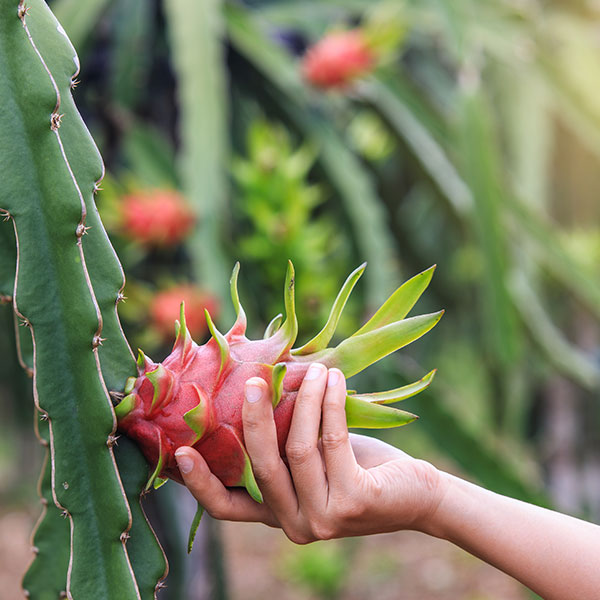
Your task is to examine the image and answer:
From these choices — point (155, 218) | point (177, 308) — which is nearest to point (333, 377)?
point (177, 308)

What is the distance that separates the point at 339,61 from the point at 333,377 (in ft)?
3.56

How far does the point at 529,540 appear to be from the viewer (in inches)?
23.0

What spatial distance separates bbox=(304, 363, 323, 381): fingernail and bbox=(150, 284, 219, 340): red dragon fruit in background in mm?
681

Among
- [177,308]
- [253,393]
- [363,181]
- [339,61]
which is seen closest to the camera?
[253,393]

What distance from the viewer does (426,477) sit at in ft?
1.94

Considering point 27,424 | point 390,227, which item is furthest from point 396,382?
point 27,424

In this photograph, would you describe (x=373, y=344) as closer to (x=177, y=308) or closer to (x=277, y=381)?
(x=277, y=381)

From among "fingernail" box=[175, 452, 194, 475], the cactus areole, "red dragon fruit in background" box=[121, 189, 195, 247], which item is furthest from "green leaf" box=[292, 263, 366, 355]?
"red dragon fruit in background" box=[121, 189, 195, 247]

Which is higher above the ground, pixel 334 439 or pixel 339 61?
pixel 339 61

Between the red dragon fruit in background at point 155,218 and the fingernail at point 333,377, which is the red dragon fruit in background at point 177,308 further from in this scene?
the fingernail at point 333,377

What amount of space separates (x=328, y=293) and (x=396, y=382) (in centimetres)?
25

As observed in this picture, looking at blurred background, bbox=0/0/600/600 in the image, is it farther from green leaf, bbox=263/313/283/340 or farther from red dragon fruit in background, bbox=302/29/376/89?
green leaf, bbox=263/313/283/340

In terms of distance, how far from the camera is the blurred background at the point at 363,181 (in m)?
1.36

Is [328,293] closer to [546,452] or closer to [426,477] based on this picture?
[426,477]
